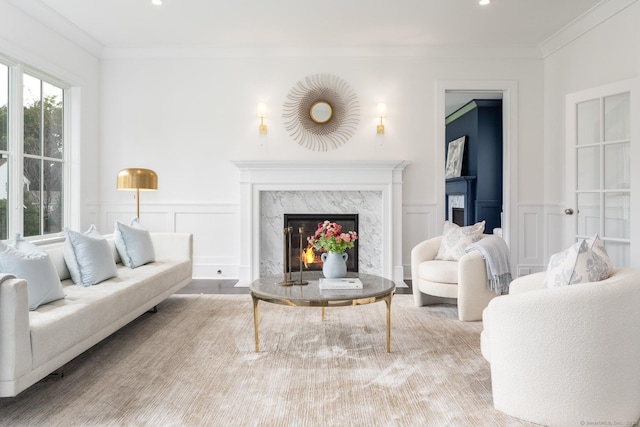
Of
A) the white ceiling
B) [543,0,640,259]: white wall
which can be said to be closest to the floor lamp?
the white ceiling

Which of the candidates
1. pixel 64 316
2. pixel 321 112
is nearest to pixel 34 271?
pixel 64 316

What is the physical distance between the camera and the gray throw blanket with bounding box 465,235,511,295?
3.65 meters

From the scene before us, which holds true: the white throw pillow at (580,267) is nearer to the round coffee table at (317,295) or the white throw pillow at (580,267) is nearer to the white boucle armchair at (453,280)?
the round coffee table at (317,295)

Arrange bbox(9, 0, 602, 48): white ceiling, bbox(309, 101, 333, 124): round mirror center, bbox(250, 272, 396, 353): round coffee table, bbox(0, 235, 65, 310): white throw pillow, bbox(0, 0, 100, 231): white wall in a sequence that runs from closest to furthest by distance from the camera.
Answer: bbox(0, 235, 65, 310): white throw pillow < bbox(250, 272, 396, 353): round coffee table < bbox(0, 0, 100, 231): white wall < bbox(9, 0, 602, 48): white ceiling < bbox(309, 101, 333, 124): round mirror center

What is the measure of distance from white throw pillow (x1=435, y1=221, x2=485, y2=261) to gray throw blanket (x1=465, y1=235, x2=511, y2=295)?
271 millimetres

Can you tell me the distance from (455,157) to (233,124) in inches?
181

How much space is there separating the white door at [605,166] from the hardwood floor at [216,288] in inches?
72.8

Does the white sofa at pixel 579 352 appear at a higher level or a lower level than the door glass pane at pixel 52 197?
lower

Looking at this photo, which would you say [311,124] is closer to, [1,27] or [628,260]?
[1,27]

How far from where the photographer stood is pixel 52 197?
16.3ft

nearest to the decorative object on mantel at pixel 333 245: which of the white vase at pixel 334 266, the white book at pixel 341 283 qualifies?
the white vase at pixel 334 266

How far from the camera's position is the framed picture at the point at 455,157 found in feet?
27.1

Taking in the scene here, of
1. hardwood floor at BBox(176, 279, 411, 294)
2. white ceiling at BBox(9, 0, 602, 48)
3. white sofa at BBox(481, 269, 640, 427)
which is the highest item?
white ceiling at BBox(9, 0, 602, 48)

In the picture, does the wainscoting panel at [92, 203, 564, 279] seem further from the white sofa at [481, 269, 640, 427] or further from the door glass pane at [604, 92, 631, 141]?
the white sofa at [481, 269, 640, 427]
